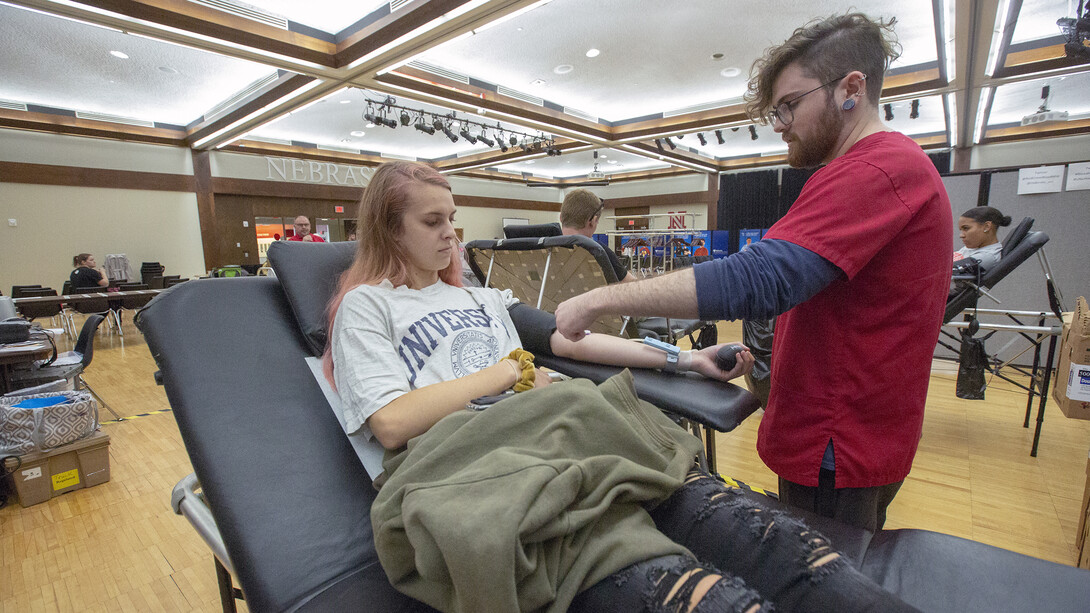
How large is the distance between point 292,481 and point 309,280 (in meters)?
0.56

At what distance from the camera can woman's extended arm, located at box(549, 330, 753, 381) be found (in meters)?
1.14

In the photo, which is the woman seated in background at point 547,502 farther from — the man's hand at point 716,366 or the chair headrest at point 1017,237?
the chair headrest at point 1017,237

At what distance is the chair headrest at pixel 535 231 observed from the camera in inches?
97.0

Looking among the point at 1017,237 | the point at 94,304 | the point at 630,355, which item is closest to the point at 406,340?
the point at 630,355

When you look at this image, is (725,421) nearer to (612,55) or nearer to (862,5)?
(862,5)

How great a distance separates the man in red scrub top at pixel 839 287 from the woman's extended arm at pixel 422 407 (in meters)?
0.23

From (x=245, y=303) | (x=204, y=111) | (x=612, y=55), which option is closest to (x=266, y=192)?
(x=204, y=111)

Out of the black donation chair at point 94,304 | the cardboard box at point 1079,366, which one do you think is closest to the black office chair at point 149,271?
the black donation chair at point 94,304

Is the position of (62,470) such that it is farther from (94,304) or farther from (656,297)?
(94,304)

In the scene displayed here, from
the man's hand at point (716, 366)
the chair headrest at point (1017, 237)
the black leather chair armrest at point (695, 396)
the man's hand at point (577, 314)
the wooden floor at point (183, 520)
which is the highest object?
the chair headrest at point (1017, 237)

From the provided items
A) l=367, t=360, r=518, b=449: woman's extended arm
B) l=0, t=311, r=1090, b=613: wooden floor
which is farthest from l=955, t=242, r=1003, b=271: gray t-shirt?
l=367, t=360, r=518, b=449: woman's extended arm

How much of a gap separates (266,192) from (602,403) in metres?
11.4

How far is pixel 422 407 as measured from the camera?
0.93 meters

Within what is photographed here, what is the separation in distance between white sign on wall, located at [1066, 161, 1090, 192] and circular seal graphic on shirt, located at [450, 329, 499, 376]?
5594mm
